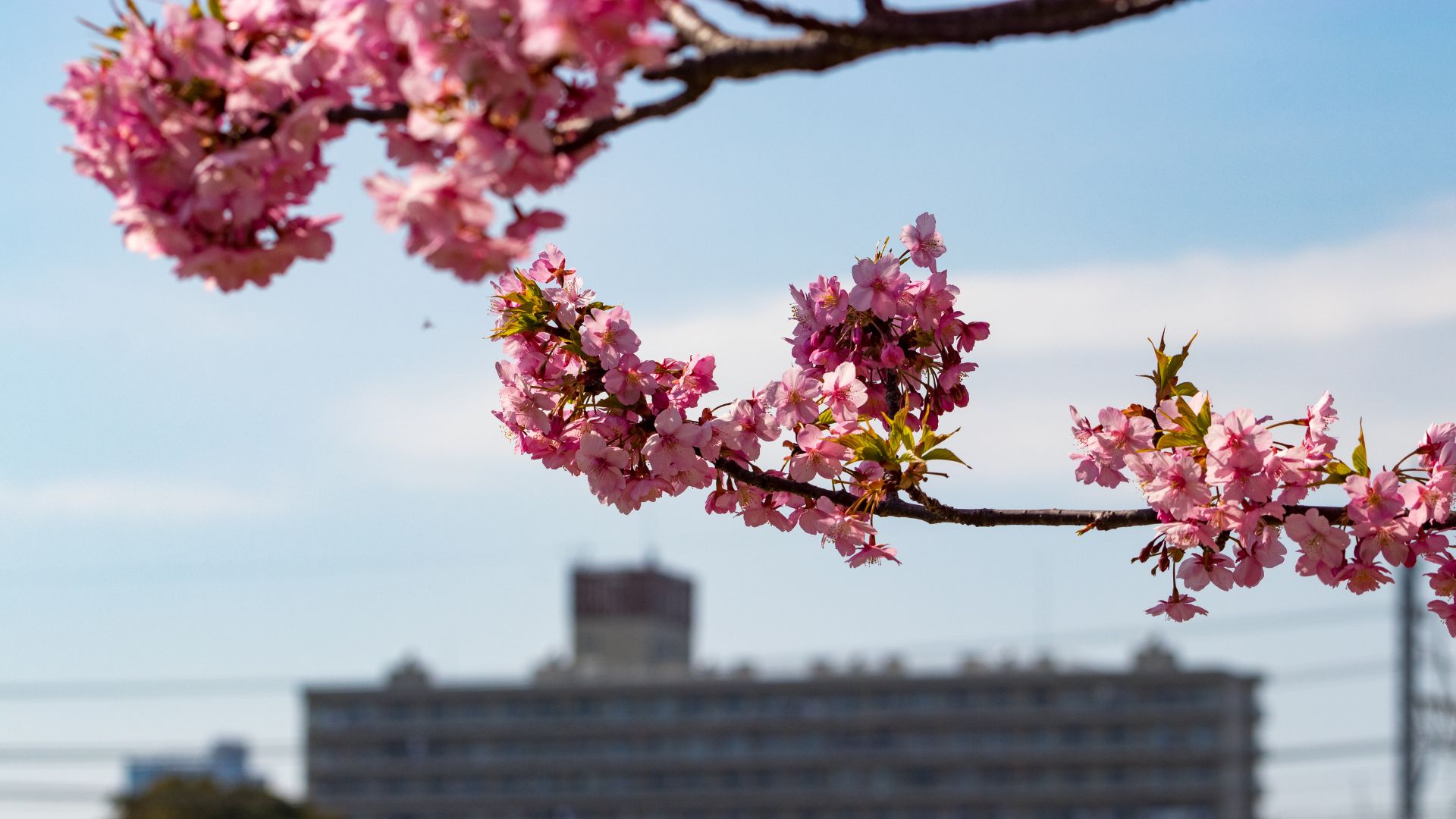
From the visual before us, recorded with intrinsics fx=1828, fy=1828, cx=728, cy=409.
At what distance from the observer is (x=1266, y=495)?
3.09 meters

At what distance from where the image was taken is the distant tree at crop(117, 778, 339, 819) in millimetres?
60938

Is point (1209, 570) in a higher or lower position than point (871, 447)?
lower

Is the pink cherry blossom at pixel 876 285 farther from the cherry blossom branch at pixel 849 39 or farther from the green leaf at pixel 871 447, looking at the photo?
the cherry blossom branch at pixel 849 39

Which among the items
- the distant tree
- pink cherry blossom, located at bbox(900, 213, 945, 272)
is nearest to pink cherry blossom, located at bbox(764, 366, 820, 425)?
pink cherry blossom, located at bbox(900, 213, 945, 272)

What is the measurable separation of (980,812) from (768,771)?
1093 cm

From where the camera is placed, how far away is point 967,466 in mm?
3271

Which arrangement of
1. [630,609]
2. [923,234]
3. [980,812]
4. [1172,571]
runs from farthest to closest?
1. [630,609]
2. [980,812]
3. [923,234]
4. [1172,571]

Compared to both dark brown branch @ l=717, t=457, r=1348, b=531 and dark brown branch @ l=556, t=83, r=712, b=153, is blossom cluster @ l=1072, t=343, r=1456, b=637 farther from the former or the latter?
dark brown branch @ l=556, t=83, r=712, b=153

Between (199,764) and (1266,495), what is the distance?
571 feet

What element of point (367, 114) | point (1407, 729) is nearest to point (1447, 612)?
point (367, 114)

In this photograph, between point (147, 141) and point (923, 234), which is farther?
point (923, 234)

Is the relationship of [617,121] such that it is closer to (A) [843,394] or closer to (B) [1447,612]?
(A) [843,394]

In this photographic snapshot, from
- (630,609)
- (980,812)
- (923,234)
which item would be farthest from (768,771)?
(923,234)

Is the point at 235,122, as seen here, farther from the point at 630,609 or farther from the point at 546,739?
the point at 630,609
